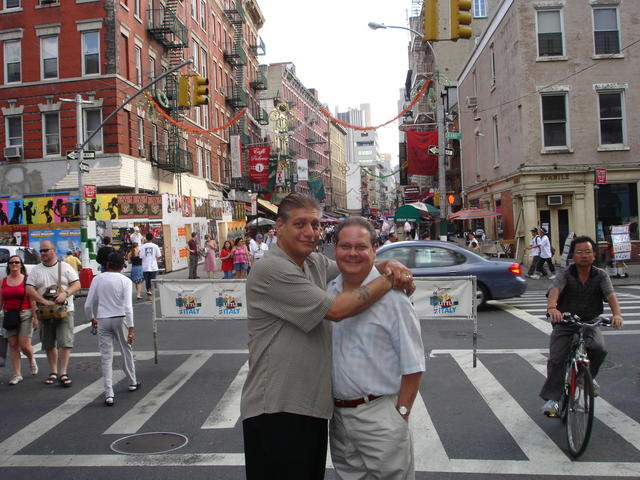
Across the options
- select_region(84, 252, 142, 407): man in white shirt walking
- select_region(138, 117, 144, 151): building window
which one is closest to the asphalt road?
select_region(84, 252, 142, 407): man in white shirt walking

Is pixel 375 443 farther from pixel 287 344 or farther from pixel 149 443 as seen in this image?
pixel 149 443

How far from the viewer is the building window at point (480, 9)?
47.2m

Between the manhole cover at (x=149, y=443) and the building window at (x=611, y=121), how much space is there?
22465 mm

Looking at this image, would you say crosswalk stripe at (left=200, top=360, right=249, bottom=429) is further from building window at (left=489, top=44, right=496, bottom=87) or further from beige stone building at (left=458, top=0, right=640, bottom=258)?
building window at (left=489, top=44, right=496, bottom=87)

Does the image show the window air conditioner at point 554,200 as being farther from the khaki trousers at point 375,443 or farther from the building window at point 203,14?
the building window at point 203,14

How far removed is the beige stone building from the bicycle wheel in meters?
19.1

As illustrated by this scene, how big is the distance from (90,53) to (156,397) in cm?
2449

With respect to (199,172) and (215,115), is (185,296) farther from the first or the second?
(215,115)

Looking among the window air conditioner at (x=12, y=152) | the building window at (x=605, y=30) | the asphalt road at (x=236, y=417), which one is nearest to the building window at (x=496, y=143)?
the building window at (x=605, y=30)

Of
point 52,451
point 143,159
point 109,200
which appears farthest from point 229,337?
point 143,159

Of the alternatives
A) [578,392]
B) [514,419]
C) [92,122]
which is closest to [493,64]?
[92,122]

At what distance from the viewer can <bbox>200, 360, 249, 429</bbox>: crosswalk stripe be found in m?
6.05

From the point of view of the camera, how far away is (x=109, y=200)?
25.7 m

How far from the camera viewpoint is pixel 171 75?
3156 centimetres
